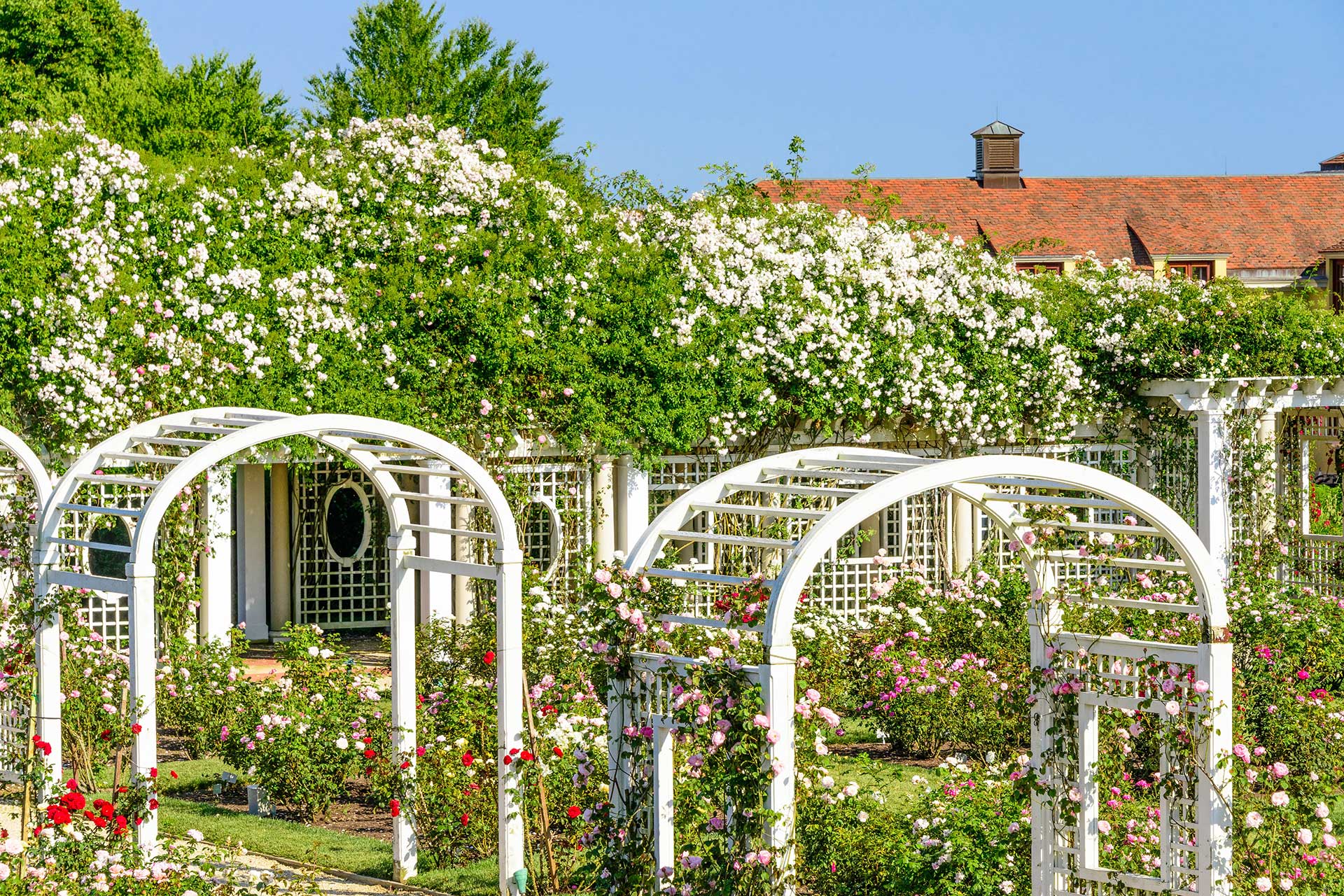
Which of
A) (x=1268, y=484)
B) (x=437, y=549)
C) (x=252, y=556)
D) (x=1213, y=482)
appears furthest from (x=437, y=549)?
(x=1268, y=484)

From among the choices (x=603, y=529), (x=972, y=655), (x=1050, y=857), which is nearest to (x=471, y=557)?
(x=603, y=529)

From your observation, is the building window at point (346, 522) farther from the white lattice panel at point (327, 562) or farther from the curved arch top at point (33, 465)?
the curved arch top at point (33, 465)

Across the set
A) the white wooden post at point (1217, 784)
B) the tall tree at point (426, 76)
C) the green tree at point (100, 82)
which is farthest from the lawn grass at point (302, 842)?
the tall tree at point (426, 76)

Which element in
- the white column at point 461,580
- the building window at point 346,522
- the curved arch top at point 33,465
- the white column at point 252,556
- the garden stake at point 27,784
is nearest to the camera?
the garden stake at point 27,784

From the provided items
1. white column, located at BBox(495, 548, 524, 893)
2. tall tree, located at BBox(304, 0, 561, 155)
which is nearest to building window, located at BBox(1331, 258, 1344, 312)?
tall tree, located at BBox(304, 0, 561, 155)

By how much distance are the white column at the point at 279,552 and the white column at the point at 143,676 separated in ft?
26.4

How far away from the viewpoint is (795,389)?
1266cm

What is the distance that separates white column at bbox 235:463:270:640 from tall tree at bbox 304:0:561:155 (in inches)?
603

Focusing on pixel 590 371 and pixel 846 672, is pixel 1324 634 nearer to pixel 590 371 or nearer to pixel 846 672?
pixel 846 672

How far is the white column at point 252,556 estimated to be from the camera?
14.1 metres

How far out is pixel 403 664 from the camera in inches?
273

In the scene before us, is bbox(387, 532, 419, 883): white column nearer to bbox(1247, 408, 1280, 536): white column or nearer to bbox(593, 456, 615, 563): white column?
bbox(593, 456, 615, 563): white column

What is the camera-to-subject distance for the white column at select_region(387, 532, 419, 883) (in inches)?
270

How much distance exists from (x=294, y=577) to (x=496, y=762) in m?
8.18
